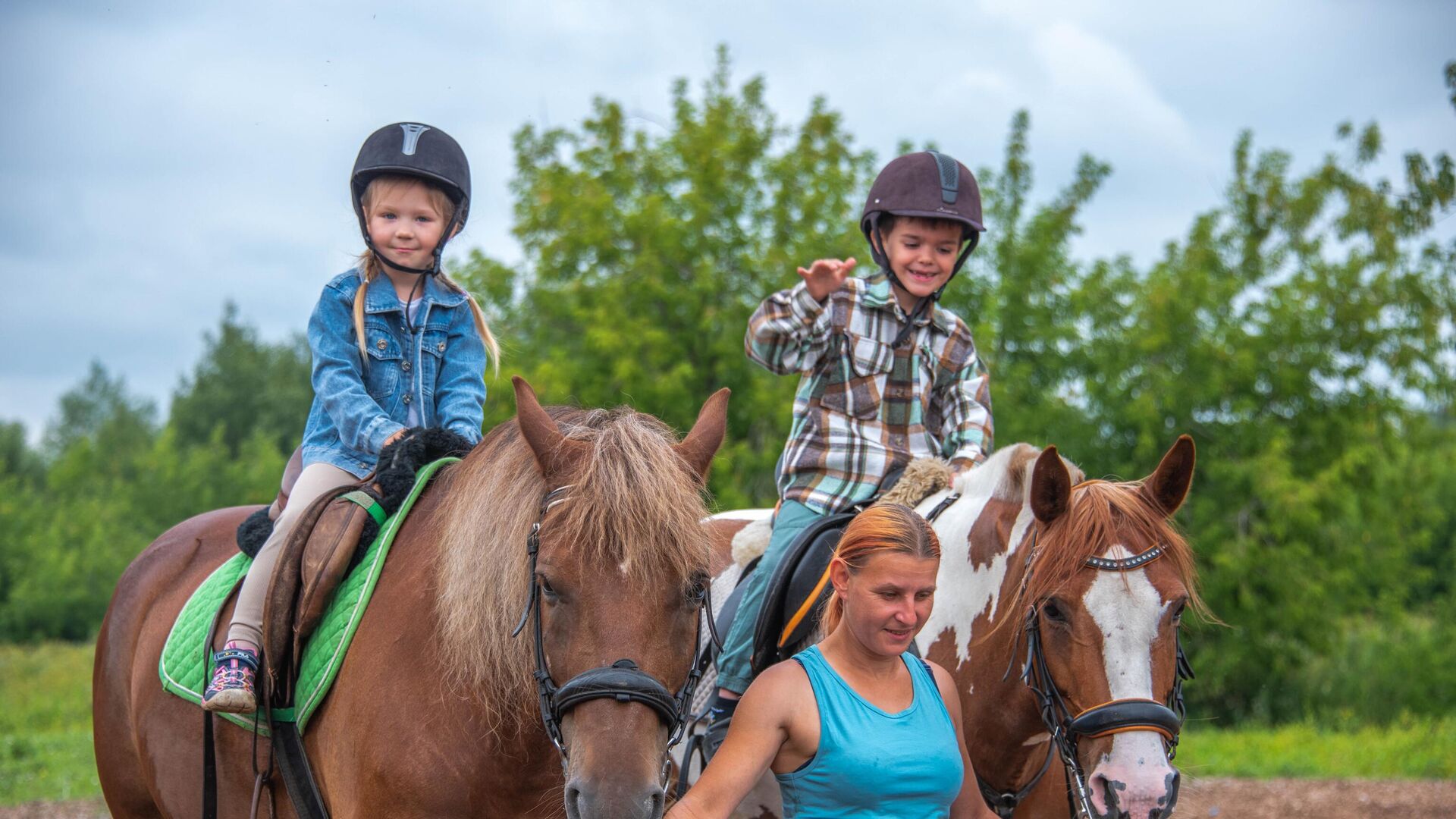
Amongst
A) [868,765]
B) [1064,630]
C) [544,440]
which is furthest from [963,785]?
[544,440]

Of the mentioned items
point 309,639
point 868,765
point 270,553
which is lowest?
point 868,765

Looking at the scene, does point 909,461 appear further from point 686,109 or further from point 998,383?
point 686,109

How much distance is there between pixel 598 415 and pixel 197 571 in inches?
86.3

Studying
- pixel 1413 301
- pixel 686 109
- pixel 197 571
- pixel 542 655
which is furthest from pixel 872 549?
A: pixel 1413 301

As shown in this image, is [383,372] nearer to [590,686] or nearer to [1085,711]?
[590,686]

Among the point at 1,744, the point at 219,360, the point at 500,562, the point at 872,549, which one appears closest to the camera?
the point at 872,549

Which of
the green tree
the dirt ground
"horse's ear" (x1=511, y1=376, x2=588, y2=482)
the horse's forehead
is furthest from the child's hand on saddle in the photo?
the green tree

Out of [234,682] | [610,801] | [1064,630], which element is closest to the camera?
[610,801]

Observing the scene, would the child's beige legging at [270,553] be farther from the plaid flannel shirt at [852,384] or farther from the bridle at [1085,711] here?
the bridle at [1085,711]

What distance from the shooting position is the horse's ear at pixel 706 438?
2850mm

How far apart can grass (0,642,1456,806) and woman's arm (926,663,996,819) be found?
9638 mm

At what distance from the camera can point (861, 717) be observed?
2.44 m

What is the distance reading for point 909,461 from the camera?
4.02 meters

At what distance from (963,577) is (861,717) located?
3.82ft
